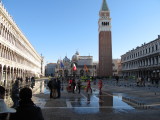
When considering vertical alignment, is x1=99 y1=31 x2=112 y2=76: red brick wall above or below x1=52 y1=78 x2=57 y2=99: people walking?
above

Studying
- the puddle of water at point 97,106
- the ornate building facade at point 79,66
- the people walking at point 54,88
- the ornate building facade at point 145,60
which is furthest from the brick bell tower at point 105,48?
→ the puddle of water at point 97,106

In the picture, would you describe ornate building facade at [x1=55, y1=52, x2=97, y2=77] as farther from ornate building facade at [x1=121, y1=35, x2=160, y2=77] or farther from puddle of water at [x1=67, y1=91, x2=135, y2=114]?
puddle of water at [x1=67, y1=91, x2=135, y2=114]

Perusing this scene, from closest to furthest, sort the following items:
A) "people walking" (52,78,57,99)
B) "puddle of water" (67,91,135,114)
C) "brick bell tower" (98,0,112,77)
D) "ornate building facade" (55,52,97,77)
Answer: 1. "puddle of water" (67,91,135,114)
2. "people walking" (52,78,57,99)
3. "brick bell tower" (98,0,112,77)
4. "ornate building facade" (55,52,97,77)

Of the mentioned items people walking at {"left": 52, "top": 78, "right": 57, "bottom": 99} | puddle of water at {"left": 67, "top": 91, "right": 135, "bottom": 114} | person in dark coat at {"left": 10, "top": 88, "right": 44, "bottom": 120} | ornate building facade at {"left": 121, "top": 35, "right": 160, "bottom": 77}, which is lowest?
puddle of water at {"left": 67, "top": 91, "right": 135, "bottom": 114}

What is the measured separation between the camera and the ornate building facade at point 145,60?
5931cm

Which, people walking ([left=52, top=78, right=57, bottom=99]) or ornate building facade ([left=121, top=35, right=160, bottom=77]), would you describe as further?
ornate building facade ([left=121, top=35, right=160, bottom=77])

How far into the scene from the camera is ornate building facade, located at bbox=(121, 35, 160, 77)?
195ft

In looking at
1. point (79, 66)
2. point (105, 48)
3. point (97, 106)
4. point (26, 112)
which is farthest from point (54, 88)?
point (79, 66)

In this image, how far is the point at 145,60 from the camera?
2729 inches

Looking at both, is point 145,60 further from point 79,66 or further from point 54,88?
point 79,66

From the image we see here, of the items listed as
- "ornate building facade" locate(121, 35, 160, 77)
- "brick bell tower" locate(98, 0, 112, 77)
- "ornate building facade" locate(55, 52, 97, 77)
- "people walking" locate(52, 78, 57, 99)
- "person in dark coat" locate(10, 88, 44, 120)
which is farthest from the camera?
"ornate building facade" locate(55, 52, 97, 77)

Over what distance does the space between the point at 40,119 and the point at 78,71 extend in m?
151

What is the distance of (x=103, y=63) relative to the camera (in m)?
94.1

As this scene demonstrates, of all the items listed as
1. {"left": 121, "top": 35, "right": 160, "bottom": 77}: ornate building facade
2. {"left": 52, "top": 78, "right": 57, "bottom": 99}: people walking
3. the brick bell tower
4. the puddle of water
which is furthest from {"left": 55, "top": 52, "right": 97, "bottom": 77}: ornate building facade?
the puddle of water
